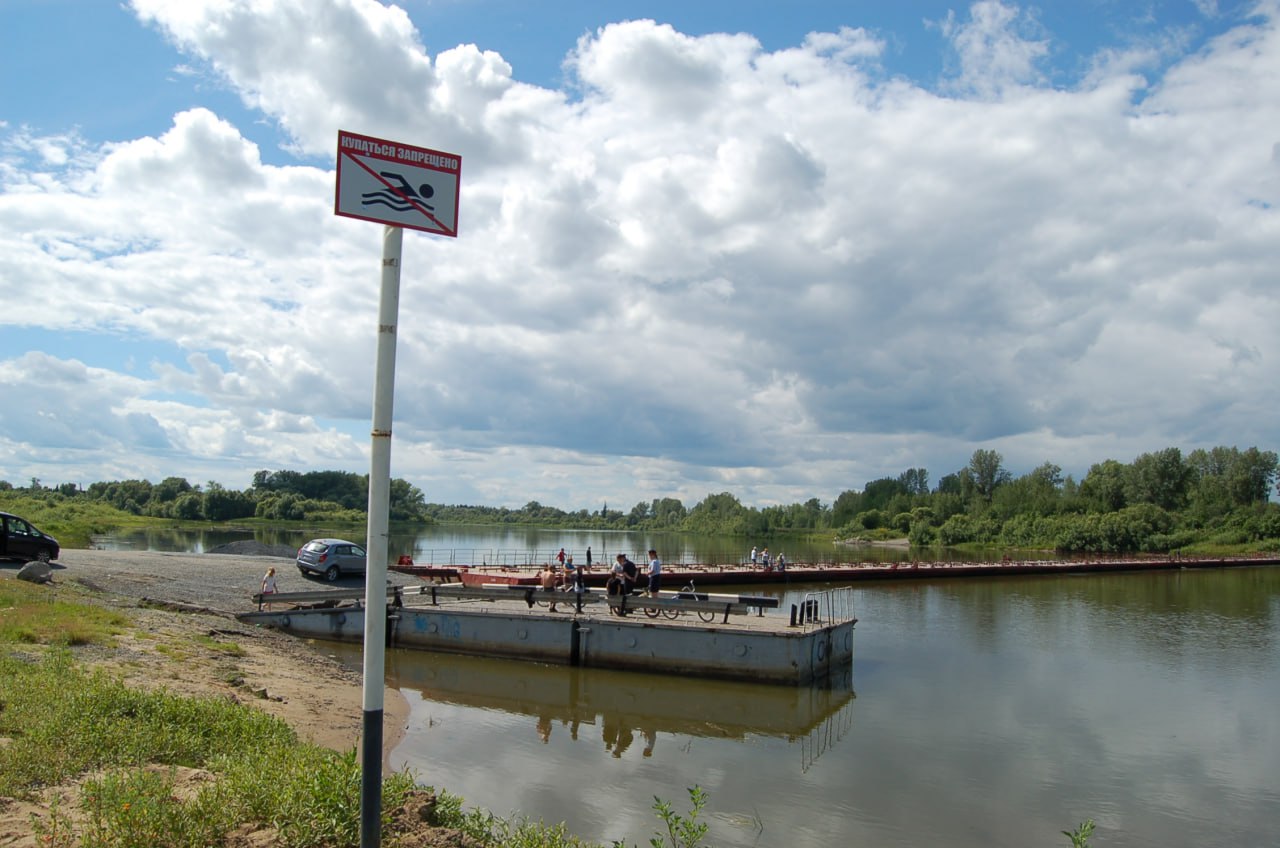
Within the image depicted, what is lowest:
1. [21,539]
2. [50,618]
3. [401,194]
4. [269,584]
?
[269,584]

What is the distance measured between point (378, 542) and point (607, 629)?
54.4ft

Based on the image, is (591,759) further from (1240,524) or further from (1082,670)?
(1240,524)

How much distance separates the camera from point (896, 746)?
15789 mm

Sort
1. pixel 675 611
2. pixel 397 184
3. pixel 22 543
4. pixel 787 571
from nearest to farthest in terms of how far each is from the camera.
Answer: pixel 397 184 → pixel 675 611 → pixel 22 543 → pixel 787 571

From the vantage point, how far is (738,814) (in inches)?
466

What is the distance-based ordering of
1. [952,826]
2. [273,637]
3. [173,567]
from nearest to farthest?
1. [952,826]
2. [273,637]
3. [173,567]

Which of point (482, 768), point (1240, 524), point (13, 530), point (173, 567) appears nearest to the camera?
point (482, 768)

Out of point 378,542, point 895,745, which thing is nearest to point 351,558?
point 895,745

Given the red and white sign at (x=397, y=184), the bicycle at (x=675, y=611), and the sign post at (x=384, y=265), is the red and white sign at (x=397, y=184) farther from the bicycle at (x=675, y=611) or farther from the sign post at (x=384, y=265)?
the bicycle at (x=675, y=611)

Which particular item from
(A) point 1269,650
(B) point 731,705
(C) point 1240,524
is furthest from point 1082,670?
(C) point 1240,524

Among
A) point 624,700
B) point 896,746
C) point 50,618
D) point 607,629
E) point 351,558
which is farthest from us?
point 351,558

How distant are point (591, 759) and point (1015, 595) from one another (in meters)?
39.5

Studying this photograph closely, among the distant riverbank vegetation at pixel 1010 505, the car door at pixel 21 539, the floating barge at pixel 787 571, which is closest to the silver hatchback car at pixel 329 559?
the floating barge at pixel 787 571

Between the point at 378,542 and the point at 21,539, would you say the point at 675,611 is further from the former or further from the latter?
the point at 21,539
